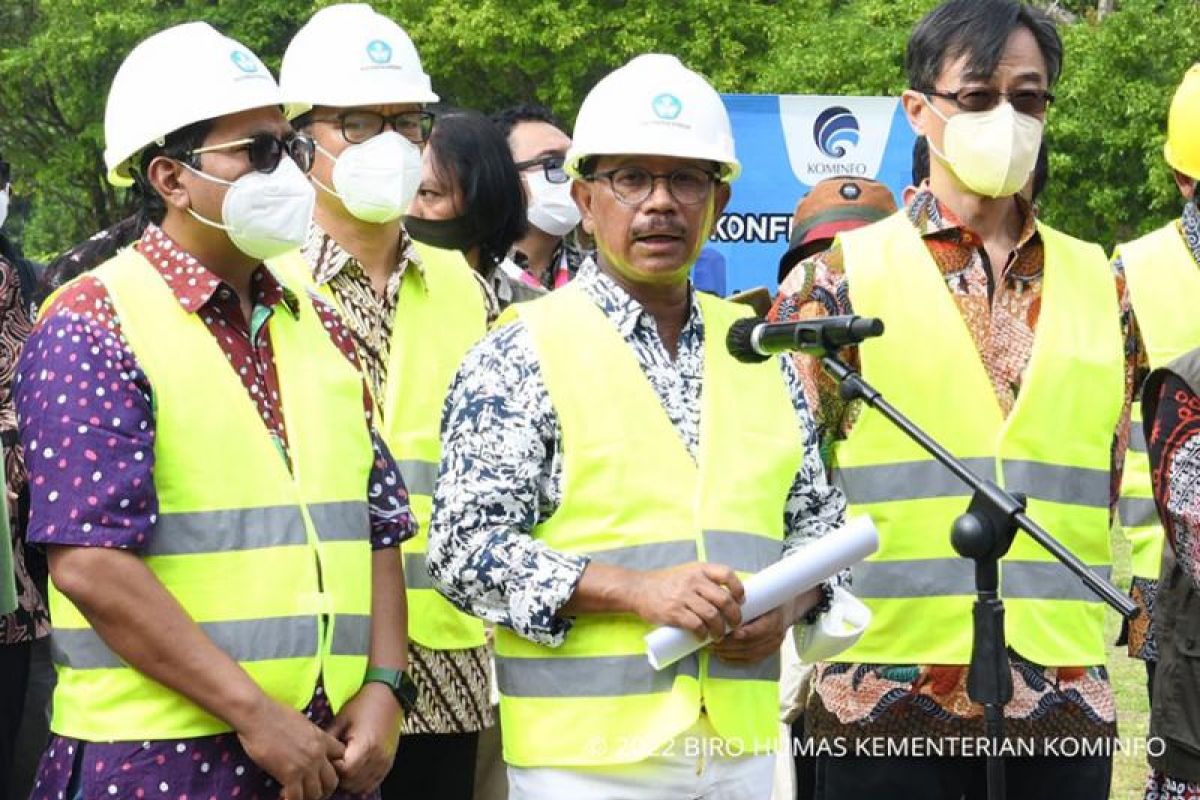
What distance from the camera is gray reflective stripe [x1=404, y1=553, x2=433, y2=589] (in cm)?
528

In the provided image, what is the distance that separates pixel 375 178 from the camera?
5.52 metres

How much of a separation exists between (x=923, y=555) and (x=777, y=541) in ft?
1.93

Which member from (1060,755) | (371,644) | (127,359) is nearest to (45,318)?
(127,359)

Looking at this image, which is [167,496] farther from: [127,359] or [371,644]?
[371,644]

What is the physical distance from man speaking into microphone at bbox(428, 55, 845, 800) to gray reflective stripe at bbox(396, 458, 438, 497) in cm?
86

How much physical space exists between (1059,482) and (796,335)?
105 cm

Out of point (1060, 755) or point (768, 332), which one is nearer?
point (768, 332)

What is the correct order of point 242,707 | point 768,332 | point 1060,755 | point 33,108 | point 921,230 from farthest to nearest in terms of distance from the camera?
point 33,108 < point 921,230 < point 1060,755 < point 768,332 < point 242,707

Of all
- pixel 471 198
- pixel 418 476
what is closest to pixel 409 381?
pixel 418 476

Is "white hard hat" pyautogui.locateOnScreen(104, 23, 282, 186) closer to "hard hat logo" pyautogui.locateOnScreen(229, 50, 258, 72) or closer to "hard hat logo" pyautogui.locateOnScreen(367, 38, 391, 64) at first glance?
"hard hat logo" pyautogui.locateOnScreen(229, 50, 258, 72)

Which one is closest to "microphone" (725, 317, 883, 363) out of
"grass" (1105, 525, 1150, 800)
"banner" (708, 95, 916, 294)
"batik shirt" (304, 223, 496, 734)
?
"batik shirt" (304, 223, 496, 734)

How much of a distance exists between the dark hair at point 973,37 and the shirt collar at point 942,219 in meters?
0.30

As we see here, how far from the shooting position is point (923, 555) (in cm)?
495

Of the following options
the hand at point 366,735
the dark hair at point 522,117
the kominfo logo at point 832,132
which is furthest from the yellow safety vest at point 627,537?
the kominfo logo at point 832,132
